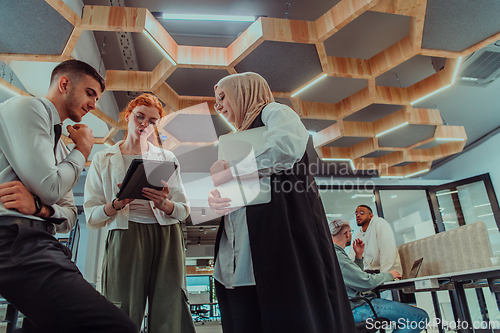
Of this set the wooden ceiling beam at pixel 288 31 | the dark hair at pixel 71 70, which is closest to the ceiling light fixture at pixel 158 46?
the wooden ceiling beam at pixel 288 31

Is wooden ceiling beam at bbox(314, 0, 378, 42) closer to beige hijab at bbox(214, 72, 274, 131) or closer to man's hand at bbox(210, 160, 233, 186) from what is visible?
beige hijab at bbox(214, 72, 274, 131)

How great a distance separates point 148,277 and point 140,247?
0.41 feet

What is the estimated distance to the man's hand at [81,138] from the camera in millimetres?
1136

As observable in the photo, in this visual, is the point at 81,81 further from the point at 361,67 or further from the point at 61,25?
the point at 361,67

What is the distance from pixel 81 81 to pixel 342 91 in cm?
413

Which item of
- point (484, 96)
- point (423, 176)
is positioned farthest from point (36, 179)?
point (423, 176)

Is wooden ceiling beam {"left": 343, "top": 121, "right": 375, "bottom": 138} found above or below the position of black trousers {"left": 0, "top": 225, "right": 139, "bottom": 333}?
above

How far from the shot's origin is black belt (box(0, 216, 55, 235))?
2.84ft

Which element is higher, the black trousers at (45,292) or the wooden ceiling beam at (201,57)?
the wooden ceiling beam at (201,57)

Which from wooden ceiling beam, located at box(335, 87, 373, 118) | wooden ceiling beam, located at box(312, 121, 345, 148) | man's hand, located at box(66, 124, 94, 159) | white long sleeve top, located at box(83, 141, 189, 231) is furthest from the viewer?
wooden ceiling beam, located at box(312, 121, 345, 148)

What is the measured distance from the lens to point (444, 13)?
2742mm

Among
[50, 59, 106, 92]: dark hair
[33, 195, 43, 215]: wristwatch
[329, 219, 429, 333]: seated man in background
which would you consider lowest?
[329, 219, 429, 333]: seated man in background

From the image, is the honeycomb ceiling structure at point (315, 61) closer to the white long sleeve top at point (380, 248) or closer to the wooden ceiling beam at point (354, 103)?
the wooden ceiling beam at point (354, 103)

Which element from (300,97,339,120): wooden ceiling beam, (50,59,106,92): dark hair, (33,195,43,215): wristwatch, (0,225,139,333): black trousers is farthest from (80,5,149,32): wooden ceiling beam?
(300,97,339,120): wooden ceiling beam
